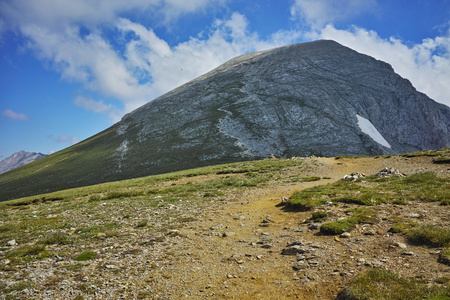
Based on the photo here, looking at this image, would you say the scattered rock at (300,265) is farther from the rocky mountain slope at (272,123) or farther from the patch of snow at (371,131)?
the patch of snow at (371,131)

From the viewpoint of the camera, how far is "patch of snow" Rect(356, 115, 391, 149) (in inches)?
4313

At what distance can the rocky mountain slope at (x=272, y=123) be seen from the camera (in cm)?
10375

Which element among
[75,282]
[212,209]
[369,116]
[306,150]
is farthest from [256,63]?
[75,282]

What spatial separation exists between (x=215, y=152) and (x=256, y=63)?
106515mm

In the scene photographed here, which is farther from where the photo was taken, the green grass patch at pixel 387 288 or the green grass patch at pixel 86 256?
the green grass patch at pixel 86 256

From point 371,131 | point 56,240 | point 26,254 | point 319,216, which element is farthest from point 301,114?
point 26,254

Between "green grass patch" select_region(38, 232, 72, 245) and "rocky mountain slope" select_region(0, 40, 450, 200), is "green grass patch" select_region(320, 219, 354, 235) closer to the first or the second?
"green grass patch" select_region(38, 232, 72, 245)

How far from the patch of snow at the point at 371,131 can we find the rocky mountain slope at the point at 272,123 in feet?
2.34

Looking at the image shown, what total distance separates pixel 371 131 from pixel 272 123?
50263 millimetres

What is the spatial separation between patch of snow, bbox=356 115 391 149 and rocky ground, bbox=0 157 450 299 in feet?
368

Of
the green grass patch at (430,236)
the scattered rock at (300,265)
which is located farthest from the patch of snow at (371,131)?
the scattered rock at (300,265)

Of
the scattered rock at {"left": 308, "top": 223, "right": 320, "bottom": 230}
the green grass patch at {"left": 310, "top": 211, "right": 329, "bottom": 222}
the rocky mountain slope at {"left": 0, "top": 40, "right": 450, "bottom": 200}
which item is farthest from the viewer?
the rocky mountain slope at {"left": 0, "top": 40, "right": 450, "bottom": 200}

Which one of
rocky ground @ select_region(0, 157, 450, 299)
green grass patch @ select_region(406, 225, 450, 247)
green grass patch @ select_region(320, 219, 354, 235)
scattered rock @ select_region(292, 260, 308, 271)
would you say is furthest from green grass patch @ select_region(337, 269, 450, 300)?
green grass patch @ select_region(320, 219, 354, 235)

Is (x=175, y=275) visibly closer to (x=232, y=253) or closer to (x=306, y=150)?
(x=232, y=253)
